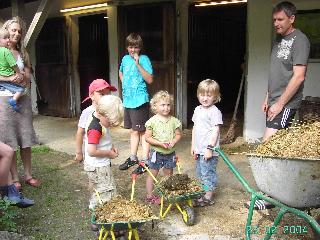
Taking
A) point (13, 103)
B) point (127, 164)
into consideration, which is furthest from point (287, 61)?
point (13, 103)

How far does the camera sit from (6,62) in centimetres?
417

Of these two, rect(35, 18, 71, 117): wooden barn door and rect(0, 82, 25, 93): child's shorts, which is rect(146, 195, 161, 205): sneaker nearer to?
rect(0, 82, 25, 93): child's shorts

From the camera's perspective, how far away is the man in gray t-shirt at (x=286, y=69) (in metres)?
3.49

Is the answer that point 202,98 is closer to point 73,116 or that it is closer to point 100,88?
point 100,88

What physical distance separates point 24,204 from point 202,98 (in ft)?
6.55

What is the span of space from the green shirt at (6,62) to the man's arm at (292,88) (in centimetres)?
267

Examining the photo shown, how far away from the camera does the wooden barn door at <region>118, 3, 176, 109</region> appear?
7066 millimetres

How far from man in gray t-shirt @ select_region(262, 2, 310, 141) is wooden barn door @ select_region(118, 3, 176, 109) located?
3.52 meters

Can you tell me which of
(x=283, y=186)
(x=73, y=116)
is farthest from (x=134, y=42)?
(x=73, y=116)

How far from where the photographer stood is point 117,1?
24.6 feet

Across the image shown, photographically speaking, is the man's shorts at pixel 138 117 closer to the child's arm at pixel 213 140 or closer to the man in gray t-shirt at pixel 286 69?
the child's arm at pixel 213 140

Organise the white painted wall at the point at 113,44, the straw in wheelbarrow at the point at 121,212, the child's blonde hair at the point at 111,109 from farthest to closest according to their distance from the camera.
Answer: the white painted wall at the point at 113,44
the child's blonde hair at the point at 111,109
the straw in wheelbarrow at the point at 121,212

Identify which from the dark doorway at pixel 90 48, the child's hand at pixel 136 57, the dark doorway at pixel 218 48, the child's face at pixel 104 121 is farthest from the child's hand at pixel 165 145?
the dark doorway at pixel 90 48

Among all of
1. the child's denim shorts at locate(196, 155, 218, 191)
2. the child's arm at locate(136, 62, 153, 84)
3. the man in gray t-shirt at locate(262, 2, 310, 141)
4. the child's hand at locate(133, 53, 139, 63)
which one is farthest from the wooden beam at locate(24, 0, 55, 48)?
the man in gray t-shirt at locate(262, 2, 310, 141)
